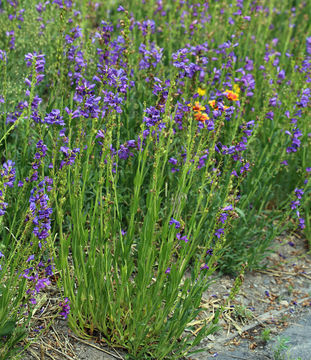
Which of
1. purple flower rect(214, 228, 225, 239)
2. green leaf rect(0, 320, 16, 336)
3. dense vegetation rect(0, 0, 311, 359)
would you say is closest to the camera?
green leaf rect(0, 320, 16, 336)

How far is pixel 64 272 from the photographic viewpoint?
231 centimetres

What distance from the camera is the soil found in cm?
246

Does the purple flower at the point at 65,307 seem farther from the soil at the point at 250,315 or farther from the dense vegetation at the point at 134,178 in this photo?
the soil at the point at 250,315

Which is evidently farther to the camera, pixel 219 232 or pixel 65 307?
pixel 219 232

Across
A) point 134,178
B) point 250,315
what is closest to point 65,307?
point 134,178

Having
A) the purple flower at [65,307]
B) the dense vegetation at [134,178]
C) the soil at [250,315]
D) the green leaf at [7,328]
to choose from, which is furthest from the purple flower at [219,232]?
the green leaf at [7,328]

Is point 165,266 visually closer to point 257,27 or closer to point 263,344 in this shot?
point 263,344

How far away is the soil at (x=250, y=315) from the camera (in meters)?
2.46

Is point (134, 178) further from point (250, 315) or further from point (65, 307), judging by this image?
point (250, 315)

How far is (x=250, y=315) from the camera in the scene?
9.68 ft

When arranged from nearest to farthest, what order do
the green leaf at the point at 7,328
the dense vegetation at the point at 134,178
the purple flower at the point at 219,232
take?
the green leaf at the point at 7,328, the dense vegetation at the point at 134,178, the purple flower at the point at 219,232

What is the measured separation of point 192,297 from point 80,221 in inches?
25.8

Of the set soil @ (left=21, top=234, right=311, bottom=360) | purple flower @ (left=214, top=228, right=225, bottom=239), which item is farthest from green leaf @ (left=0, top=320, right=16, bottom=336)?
purple flower @ (left=214, top=228, right=225, bottom=239)

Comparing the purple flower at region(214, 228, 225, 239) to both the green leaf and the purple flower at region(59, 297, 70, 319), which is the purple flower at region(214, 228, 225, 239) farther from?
the green leaf
